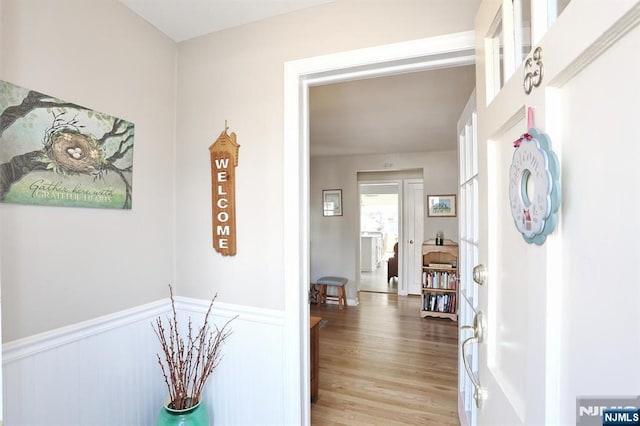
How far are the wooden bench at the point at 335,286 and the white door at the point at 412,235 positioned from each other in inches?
50.8

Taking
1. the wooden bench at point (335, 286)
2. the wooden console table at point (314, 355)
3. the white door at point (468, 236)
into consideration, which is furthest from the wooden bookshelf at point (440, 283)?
the wooden console table at point (314, 355)

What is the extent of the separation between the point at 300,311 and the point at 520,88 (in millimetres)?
1300

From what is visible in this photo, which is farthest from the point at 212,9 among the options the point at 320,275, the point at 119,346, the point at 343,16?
the point at 320,275

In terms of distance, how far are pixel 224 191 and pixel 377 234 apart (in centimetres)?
626

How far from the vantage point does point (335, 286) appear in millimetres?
4766

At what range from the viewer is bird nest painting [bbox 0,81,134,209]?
1.11 m

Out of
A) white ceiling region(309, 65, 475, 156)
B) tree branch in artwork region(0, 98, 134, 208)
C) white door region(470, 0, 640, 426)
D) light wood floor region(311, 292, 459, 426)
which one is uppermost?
white ceiling region(309, 65, 475, 156)

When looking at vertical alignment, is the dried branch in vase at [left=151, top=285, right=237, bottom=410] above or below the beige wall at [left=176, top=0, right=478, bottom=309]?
below

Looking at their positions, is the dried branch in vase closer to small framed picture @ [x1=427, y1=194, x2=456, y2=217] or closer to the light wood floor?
the light wood floor

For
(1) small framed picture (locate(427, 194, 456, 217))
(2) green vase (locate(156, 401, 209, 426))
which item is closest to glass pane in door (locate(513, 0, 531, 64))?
(2) green vase (locate(156, 401, 209, 426))

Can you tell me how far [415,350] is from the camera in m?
3.16

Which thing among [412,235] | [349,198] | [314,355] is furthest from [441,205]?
[314,355]

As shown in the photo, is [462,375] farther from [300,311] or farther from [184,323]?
[184,323]

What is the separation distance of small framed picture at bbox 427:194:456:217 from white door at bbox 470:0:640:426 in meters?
4.34
